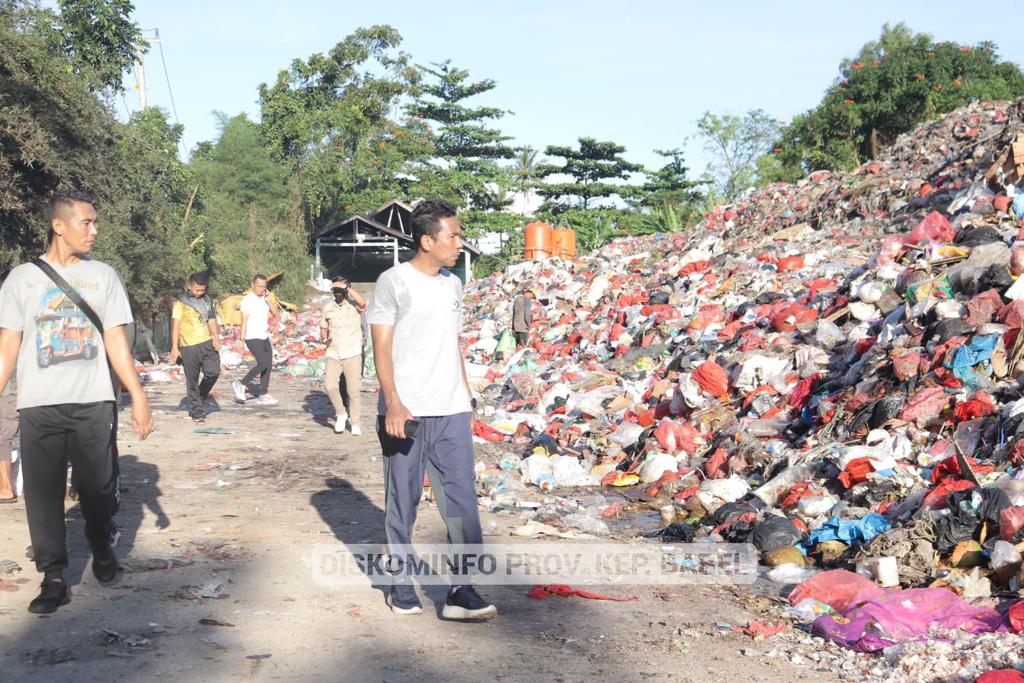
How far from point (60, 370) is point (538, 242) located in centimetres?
2275

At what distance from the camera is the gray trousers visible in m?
3.82

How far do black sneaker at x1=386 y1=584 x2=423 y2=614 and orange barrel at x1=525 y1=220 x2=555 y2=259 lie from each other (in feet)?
73.4

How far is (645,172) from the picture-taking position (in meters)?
38.9

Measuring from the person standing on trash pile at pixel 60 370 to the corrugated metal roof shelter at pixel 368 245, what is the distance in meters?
30.7

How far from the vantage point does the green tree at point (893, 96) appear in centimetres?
3000

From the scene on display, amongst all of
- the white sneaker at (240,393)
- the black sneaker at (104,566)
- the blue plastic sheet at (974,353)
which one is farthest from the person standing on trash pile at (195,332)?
the blue plastic sheet at (974,353)

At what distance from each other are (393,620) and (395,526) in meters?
0.38

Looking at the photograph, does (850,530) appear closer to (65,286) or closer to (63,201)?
(65,286)

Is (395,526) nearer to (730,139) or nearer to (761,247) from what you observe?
(761,247)

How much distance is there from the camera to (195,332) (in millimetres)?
9430

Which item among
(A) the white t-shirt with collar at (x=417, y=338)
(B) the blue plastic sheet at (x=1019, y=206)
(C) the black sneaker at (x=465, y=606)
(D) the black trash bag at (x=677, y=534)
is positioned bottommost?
(D) the black trash bag at (x=677, y=534)

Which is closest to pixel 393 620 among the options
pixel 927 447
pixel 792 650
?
pixel 792 650

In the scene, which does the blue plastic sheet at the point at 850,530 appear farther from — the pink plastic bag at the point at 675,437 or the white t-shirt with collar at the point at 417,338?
the white t-shirt with collar at the point at 417,338

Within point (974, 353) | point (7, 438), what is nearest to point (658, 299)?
point (974, 353)
